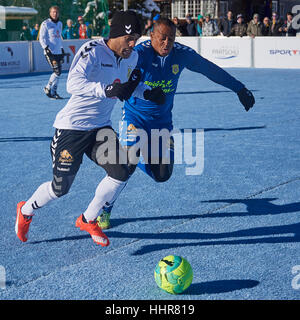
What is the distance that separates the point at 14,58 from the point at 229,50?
950cm

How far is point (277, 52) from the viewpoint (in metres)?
23.8

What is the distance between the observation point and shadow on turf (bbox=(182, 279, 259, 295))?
4.15 meters

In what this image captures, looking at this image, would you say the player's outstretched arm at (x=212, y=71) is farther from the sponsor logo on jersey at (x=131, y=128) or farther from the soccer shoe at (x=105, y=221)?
the soccer shoe at (x=105, y=221)

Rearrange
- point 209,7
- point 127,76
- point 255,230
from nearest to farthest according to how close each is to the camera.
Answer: point 127,76 → point 255,230 → point 209,7

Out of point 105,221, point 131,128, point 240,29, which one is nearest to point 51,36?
point 131,128

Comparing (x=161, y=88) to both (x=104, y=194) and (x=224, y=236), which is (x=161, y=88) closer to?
(x=104, y=194)

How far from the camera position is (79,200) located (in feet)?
21.6

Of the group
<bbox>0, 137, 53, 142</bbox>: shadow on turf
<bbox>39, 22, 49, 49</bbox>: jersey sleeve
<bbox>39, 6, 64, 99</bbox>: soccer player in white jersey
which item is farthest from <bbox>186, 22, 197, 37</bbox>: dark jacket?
<bbox>0, 137, 53, 142</bbox>: shadow on turf

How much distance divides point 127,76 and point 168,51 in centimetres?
76

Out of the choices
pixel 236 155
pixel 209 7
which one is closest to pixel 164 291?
pixel 236 155

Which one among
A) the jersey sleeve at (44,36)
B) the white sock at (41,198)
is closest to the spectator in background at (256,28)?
the jersey sleeve at (44,36)

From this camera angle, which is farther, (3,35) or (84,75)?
(3,35)

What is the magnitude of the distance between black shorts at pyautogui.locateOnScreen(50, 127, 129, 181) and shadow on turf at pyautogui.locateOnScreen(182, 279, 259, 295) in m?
1.25

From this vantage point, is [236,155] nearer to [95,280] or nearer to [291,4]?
[95,280]
